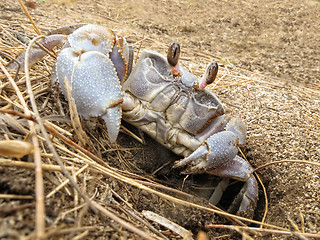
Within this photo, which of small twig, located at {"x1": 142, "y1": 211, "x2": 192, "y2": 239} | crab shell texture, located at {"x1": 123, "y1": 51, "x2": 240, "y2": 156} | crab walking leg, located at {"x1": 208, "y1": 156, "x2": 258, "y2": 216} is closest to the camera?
small twig, located at {"x1": 142, "y1": 211, "x2": 192, "y2": 239}

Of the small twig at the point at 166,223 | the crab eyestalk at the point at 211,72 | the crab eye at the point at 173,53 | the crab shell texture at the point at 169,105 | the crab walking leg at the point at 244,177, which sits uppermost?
the crab eye at the point at 173,53

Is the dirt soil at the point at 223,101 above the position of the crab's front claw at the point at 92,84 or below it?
below

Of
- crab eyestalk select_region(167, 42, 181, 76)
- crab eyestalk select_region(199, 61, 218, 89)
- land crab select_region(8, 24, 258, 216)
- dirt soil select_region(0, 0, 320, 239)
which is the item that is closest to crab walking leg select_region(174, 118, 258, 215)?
land crab select_region(8, 24, 258, 216)

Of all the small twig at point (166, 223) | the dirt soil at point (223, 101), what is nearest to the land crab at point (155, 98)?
the dirt soil at point (223, 101)

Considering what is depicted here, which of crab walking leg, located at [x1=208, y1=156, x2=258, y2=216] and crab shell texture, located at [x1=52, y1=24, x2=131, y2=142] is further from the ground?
crab shell texture, located at [x1=52, y1=24, x2=131, y2=142]

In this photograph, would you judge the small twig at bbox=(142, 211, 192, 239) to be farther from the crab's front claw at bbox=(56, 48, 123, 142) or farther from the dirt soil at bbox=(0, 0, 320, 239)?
the crab's front claw at bbox=(56, 48, 123, 142)

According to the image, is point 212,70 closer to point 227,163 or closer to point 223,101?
point 227,163

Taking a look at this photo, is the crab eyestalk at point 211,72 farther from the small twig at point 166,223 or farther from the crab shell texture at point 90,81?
the small twig at point 166,223
